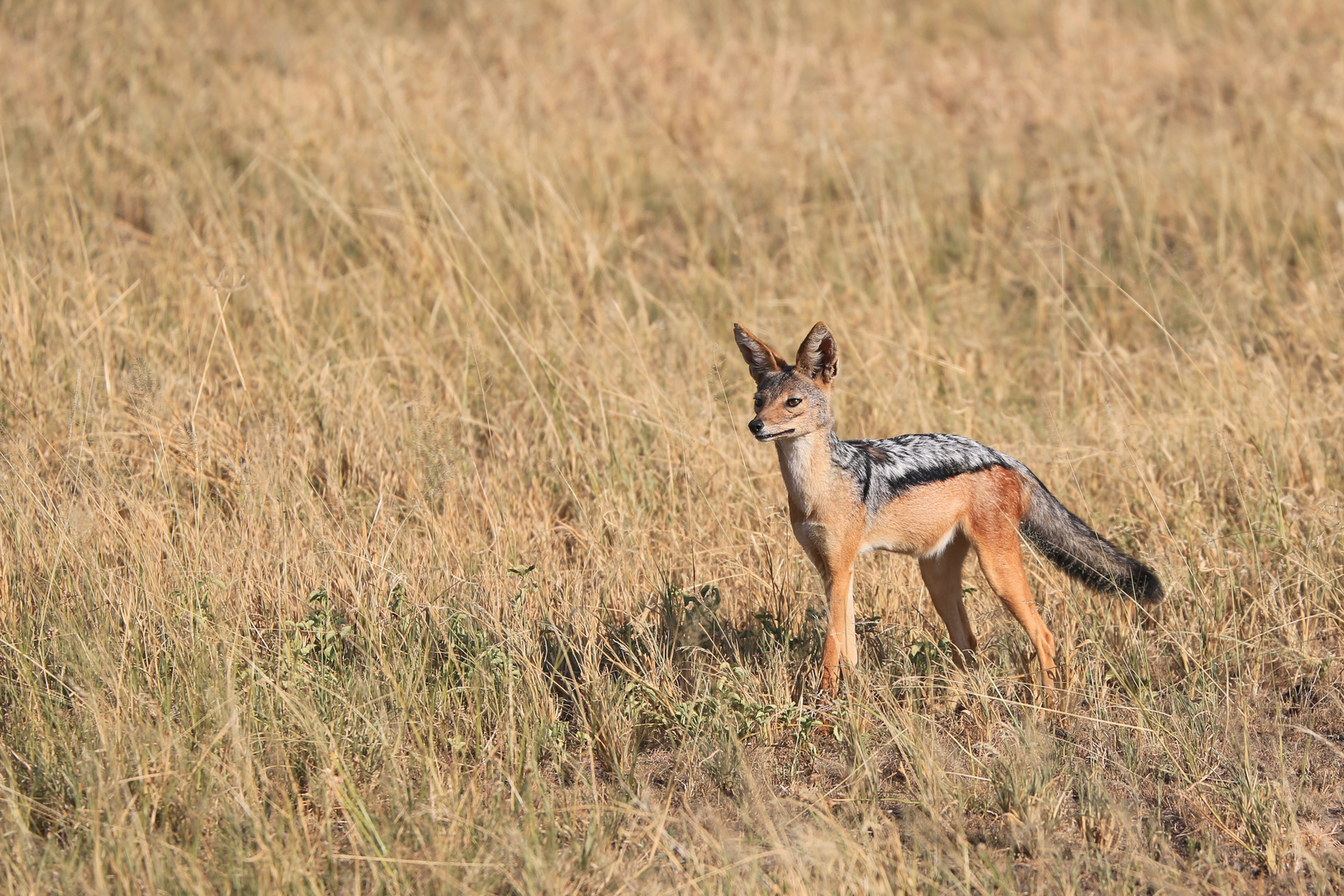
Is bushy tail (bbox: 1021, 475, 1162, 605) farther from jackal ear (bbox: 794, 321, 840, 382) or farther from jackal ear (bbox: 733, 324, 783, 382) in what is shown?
jackal ear (bbox: 733, 324, 783, 382)

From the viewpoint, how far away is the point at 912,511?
448 cm

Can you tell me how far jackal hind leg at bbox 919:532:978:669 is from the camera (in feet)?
15.8

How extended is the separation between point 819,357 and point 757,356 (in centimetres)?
24

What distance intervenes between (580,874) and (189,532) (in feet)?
8.24

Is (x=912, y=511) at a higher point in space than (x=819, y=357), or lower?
lower

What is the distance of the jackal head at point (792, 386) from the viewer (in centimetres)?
423

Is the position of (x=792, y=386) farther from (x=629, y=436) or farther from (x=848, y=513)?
(x=629, y=436)

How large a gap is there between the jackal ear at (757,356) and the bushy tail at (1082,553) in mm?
1164

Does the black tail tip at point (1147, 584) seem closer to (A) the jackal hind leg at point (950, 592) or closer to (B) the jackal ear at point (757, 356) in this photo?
(A) the jackal hind leg at point (950, 592)

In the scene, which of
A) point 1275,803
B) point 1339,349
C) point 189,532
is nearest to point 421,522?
point 189,532

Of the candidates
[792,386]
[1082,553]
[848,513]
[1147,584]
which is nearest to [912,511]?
[848,513]

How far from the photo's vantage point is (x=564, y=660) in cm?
476

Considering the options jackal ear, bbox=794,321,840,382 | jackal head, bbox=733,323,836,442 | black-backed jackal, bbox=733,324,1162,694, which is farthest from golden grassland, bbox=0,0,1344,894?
jackal ear, bbox=794,321,840,382

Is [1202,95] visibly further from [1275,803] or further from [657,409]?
[1275,803]
